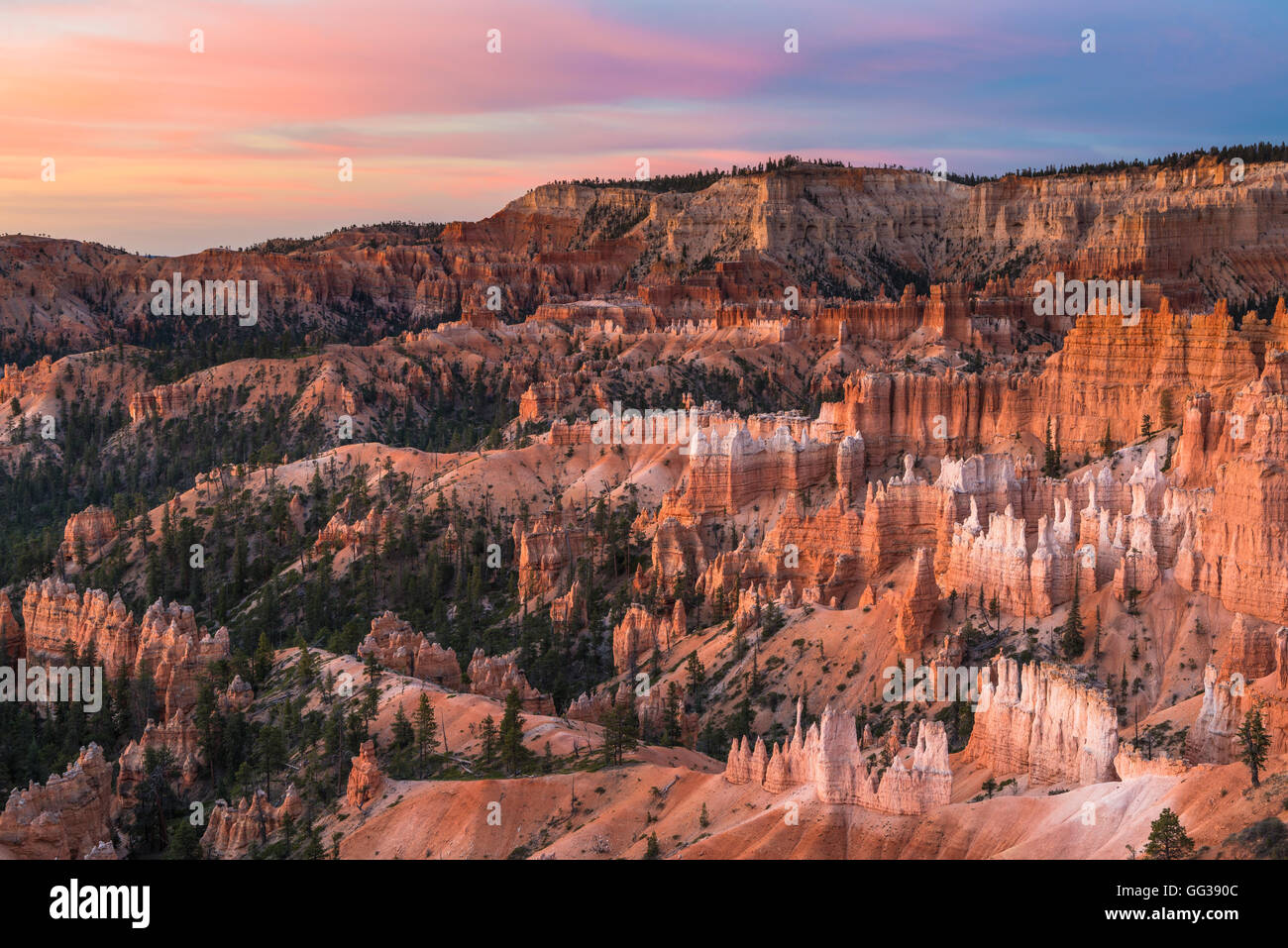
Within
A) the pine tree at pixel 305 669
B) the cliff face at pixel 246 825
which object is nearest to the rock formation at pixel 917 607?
the cliff face at pixel 246 825

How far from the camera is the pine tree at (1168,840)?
102 feet

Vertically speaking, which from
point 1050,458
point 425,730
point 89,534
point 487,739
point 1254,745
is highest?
point 1050,458

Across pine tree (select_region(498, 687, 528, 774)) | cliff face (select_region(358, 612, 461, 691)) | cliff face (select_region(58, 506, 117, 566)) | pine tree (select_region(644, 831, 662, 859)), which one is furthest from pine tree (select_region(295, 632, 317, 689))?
cliff face (select_region(58, 506, 117, 566))

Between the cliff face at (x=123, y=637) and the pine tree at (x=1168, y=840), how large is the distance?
46211mm

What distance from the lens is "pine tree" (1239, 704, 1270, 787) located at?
3491 centimetres

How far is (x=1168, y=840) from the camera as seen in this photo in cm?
3125

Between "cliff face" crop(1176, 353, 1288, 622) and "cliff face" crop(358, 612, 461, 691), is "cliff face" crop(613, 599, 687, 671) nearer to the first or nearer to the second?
"cliff face" crop(358, 612, 461, 691)

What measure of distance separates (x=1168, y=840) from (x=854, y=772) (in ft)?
35.7

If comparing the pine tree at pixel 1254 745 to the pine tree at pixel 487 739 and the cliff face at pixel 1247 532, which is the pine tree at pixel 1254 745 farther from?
the pine tree at pixel 487 739

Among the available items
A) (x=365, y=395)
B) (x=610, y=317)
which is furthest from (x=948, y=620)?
(x=610, y=317)

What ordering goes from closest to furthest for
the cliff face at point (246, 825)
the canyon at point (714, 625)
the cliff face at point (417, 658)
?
the canyon at point (714, 625)
the cliff face at point (246, 825)
the cliff face at point (417, 658)

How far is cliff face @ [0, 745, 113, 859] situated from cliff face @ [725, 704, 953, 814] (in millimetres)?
24941

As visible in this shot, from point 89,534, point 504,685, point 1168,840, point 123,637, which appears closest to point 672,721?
point 504,685

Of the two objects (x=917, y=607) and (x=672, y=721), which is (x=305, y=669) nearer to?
(x=672, y=721)
